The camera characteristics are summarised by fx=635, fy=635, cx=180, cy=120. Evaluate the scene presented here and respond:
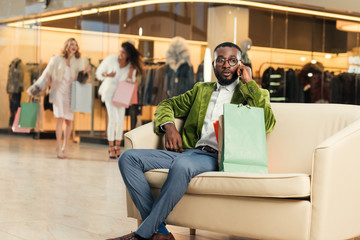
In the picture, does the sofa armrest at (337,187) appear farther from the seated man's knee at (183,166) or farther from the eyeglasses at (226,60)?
the eyeglasses at (226,60)

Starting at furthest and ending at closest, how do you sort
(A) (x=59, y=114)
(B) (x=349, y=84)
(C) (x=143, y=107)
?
(B) (x=349, y=84), (C) (x=143, y=107), (A) (x=59, y=114)

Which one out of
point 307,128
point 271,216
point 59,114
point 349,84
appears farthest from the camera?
point 349,84

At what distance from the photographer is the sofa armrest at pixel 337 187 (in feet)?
9.35

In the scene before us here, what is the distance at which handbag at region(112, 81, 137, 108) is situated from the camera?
866 cm

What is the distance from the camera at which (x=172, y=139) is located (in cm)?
354

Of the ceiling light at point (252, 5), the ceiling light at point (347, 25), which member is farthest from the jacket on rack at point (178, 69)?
the ceiling light at point (347, 25)

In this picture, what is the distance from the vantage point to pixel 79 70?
8.90 metres

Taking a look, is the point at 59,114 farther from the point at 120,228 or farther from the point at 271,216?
the point at 271,216

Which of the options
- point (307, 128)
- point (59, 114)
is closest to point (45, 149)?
point (59, 114)

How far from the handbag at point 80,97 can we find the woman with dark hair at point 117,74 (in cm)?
39

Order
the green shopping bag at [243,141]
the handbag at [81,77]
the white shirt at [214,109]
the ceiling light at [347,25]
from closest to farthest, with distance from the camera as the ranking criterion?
the green shopping bag at [243,141]
the white shirt at [214,109]
the handbag at [81,77]
the ceiling light at [347,25]

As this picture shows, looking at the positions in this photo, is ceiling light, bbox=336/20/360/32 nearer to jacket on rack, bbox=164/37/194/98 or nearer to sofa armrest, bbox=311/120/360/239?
jacket on rack, bbox=164/37/194/98

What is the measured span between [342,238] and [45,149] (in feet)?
25.2

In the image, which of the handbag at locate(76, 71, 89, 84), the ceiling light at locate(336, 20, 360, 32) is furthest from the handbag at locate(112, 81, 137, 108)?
the ceiling light at locate(336, 20, 360, 32)
